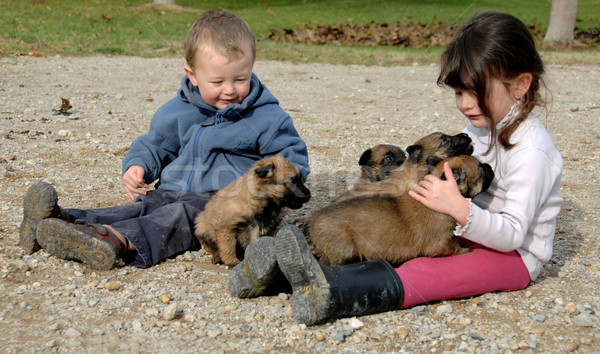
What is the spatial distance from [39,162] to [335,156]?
3124 millimetres

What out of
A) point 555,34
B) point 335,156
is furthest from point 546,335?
point 555,34

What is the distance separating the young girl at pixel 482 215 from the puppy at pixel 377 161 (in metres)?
1.11

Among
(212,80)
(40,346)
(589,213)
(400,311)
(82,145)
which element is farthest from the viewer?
(82,145)

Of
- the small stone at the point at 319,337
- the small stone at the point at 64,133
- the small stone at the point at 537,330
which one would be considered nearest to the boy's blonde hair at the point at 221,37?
the small stone at the point at 319,337

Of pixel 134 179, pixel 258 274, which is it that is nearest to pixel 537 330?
pixel 258 274

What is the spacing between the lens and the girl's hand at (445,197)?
3385 mm

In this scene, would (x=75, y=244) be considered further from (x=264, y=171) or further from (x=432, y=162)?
(x=432, y=162)

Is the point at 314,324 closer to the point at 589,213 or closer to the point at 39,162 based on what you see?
the point at 589,213

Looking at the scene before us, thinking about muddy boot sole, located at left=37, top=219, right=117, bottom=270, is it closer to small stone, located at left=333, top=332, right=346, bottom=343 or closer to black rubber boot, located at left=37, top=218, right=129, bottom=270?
black rubber boot, located at left=37, top=218, right=129, bottom=270

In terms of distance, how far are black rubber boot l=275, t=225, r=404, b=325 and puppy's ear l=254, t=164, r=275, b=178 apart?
844mm

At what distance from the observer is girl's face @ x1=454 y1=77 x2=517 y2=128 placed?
12.0ft

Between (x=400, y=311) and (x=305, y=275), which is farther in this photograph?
(x=400, y=311)

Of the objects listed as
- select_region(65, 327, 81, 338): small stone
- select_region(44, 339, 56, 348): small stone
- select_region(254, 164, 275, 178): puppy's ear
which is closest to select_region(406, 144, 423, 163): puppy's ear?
select_region(254, 164, 275, 178): puppy's ear

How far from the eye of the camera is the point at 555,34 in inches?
640
